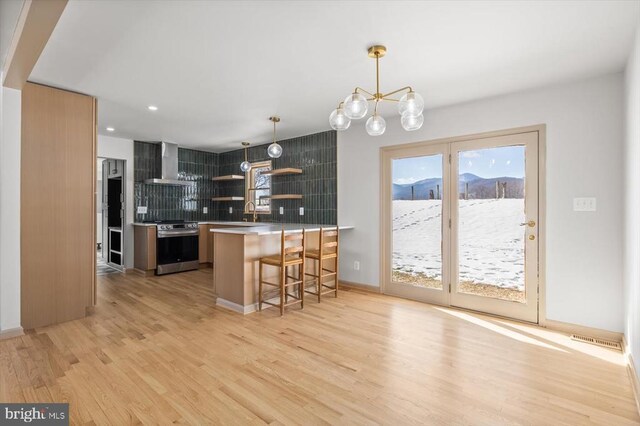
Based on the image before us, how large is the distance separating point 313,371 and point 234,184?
16.8 feet

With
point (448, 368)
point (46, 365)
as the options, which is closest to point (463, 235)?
point (448, 368)

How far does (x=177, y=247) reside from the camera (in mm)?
5652

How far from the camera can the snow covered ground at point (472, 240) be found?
338 centimetres

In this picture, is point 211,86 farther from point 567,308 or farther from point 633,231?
point 567,308

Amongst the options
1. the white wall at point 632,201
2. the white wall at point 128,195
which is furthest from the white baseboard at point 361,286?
the white wall at point 128,195

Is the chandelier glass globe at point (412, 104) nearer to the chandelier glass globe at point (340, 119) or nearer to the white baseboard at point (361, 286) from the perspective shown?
the chandelier glass globe at point (340, 119)

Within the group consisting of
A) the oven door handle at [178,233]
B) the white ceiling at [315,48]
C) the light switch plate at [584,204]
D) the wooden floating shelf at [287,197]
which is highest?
the white ceiling at [315,48]

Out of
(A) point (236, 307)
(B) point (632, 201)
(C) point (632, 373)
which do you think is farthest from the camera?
(A) point (236, 307)

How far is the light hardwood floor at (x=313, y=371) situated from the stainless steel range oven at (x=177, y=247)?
6.59 feet

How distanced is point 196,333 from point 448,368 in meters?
2.14

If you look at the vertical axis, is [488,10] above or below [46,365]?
above

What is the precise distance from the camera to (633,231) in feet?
7.29

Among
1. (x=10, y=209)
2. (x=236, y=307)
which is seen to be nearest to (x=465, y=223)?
(x=236, y=307)

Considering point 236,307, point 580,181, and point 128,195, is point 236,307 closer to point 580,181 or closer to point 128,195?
point 128,195
